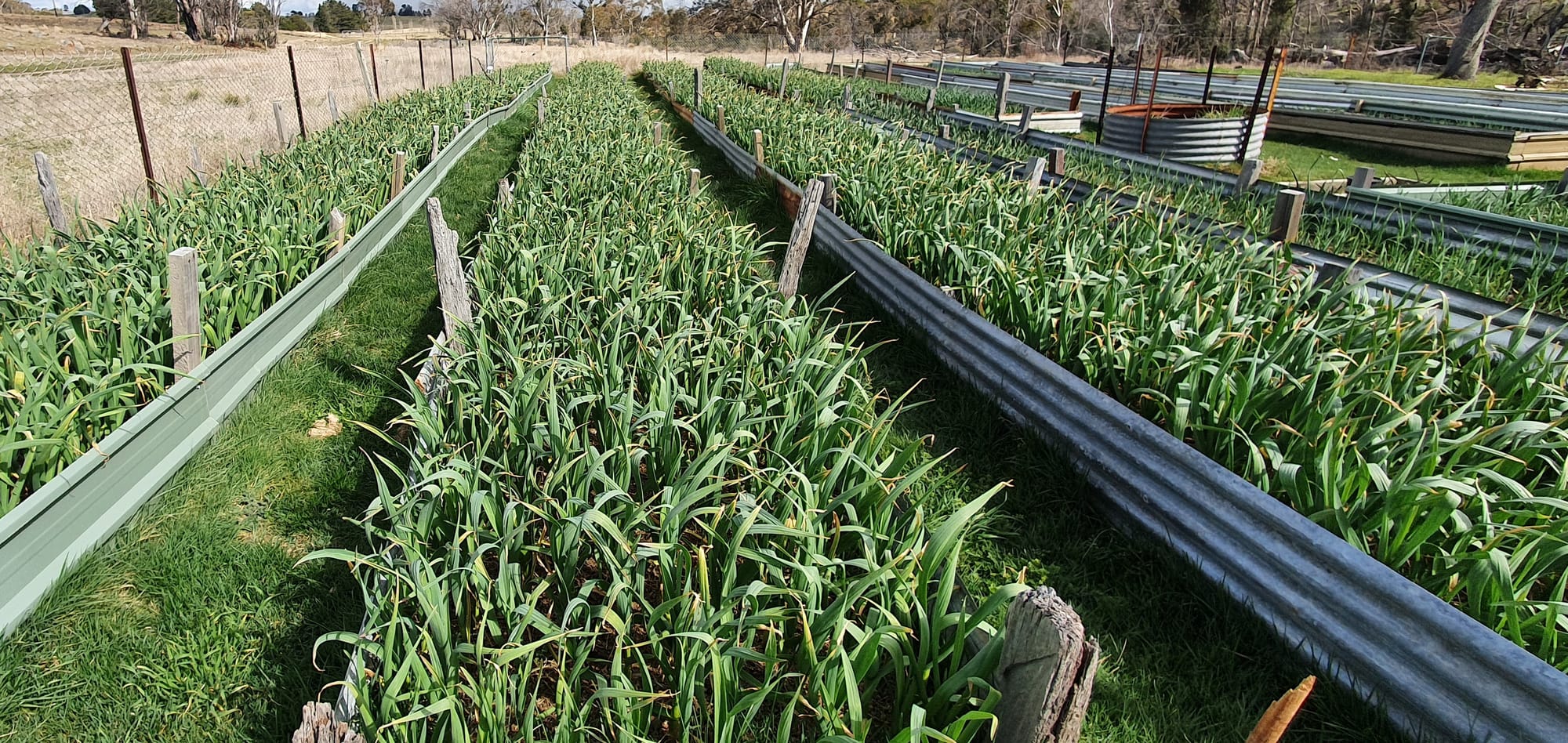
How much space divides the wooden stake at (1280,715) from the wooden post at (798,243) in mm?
3328

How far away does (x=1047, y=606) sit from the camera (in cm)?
145

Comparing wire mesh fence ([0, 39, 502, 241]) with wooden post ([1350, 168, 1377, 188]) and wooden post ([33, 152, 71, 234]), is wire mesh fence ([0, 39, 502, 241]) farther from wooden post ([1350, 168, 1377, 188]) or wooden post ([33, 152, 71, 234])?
wooden post ([1350, 168, 1377, 188])

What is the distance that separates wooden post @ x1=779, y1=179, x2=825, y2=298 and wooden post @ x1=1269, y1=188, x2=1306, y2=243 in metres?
2.76

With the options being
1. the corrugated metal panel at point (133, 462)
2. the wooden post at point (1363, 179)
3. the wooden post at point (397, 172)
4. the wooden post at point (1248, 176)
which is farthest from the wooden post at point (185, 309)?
the wooden post at point (1363, 179)

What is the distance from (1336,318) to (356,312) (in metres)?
5.42

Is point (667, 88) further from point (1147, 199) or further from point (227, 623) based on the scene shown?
point (227, 623)

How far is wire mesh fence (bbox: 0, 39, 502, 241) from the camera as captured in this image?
7906mm

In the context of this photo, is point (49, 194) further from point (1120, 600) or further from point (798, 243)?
point (1120, 600)

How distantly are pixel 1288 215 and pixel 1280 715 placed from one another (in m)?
4.52

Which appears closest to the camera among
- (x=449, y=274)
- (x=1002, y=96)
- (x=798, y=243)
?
(x=449, y=274)

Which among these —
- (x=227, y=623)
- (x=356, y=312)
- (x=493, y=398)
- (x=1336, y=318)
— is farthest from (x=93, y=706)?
(x=1336, y=318)

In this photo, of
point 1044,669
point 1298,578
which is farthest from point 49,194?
point 1298,578

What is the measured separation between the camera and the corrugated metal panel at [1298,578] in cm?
186

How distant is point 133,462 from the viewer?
295 centimetres
